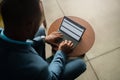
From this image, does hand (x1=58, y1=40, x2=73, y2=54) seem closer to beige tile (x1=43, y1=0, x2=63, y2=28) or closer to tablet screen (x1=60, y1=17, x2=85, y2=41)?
tablet screen (x1=60, y1=17, x2=85, y2=41)

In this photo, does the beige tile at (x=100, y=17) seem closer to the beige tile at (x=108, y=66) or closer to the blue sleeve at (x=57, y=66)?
the beige tile at (x=108, y=66)

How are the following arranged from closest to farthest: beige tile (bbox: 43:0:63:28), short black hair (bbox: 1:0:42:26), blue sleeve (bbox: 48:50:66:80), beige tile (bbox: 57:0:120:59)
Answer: short black hair (bbox: 1:0:42:26)
blue sleeve (bbox: 48:50:66:80)
beige tile (bbox: 57:0:120:59)
beige tile (bbox: 43:0:63:28)

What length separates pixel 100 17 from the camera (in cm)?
230

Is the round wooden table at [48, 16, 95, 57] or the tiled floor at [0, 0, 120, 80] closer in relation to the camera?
the round wooden table at [48, 16, 95, 57]

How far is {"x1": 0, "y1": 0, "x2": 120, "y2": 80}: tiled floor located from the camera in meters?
1.94

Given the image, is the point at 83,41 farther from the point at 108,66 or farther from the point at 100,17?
the point at 100,17

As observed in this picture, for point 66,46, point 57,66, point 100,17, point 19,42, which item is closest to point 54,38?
point 66,46

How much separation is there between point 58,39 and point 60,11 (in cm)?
89

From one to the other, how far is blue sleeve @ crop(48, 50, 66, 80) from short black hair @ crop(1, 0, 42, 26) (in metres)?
0.41

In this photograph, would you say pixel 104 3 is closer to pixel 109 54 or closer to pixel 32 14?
pixel 109 54

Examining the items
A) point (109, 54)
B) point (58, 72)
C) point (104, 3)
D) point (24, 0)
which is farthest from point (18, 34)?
point (104, 3)

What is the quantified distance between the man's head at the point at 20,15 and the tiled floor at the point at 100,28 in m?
0.99

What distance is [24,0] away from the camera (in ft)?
3.33

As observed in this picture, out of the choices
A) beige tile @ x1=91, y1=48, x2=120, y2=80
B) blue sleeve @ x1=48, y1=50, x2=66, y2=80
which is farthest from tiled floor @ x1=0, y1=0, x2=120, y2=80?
blue sleeve @ x1=48, y1=50, x2=66, y2=80
